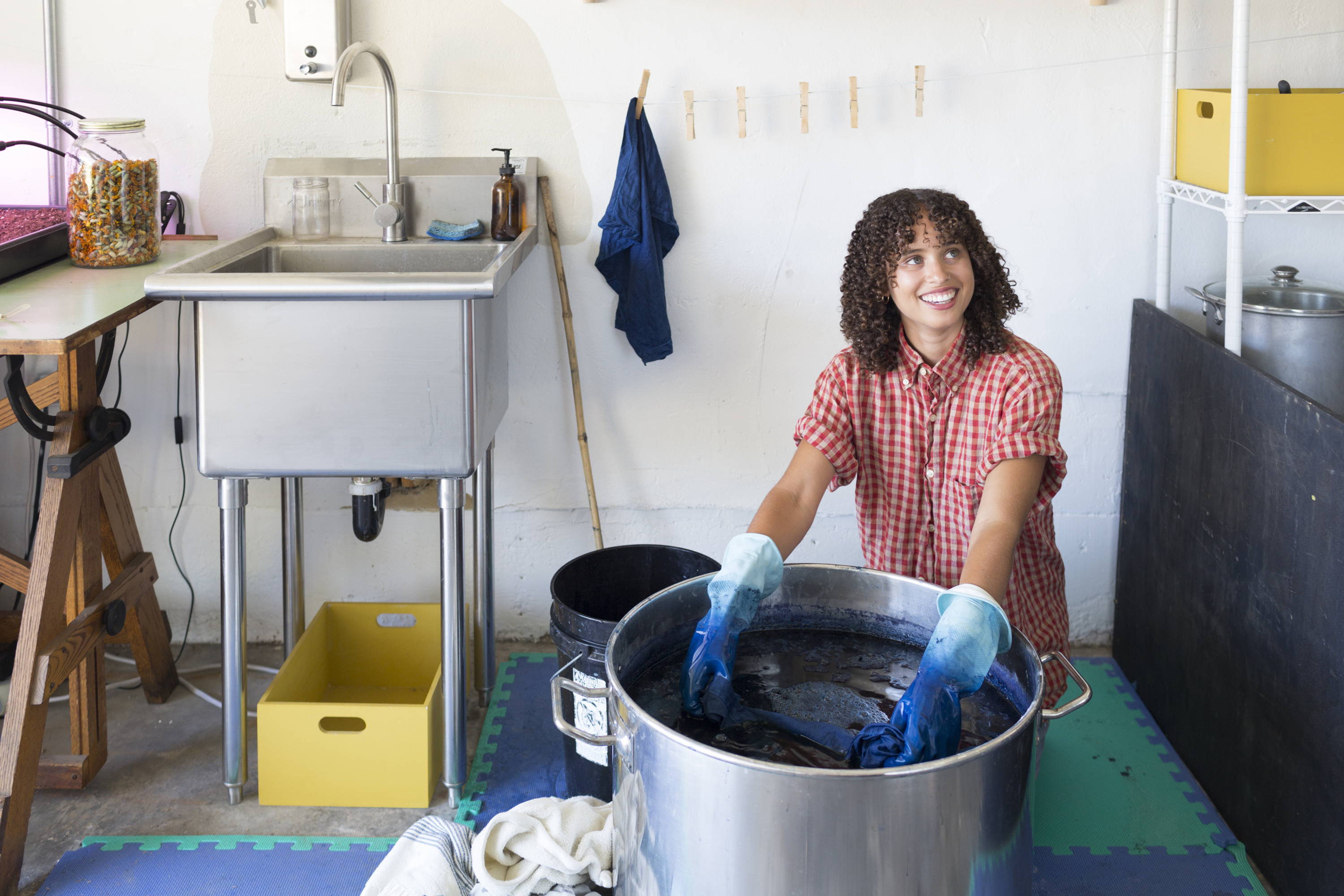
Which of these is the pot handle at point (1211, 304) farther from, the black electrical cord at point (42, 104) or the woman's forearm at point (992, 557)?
the black electrical cord at point (42, 104)

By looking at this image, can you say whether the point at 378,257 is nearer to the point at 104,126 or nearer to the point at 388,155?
the point at 388,155

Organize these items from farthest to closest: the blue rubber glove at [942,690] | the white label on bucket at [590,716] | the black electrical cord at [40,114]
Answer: the black electrical cord at [40,114], the white label on bucket at [590,716], the blue rubber glove at [942,690]

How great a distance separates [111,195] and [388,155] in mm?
608

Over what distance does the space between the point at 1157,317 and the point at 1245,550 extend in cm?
74

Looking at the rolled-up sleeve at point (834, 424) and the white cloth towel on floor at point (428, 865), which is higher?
the rolled-up sleeve at point (834, 424)

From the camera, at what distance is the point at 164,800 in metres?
2.53

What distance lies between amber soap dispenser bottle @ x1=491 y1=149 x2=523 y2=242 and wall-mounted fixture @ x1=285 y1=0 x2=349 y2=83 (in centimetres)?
44

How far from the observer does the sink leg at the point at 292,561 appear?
291 cm

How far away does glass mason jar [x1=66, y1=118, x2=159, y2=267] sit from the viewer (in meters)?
2.53

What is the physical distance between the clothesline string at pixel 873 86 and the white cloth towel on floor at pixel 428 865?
170 centimetres

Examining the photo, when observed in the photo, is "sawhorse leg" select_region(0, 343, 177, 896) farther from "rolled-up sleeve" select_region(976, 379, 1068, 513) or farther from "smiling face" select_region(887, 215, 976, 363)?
"rolled-up sleeve" select_region(976, 379, 1068, 513)

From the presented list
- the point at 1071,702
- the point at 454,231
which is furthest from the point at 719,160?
the point at 1071,702

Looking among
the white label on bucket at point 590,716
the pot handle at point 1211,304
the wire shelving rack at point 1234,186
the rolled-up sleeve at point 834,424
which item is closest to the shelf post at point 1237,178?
the wire shelving rack at point 1234,186

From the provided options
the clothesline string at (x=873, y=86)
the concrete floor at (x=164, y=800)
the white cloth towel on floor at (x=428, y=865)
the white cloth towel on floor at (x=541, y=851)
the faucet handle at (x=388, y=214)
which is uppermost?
the clothesline string at (x=873, y=86)
